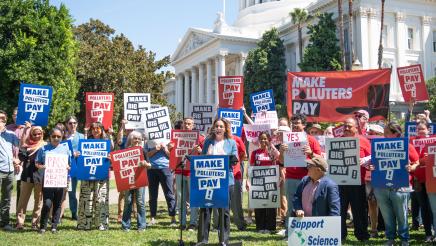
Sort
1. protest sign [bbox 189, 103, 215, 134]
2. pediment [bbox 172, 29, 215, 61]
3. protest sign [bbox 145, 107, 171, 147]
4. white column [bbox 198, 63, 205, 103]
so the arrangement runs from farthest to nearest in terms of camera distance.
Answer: white column [bbox 198, 63, 205, 103], pediment [bbox 172, 29, 215, 61], protest sign [bbox 189, 103, 215, 134], protest sign [bbox 145, 107, 171, 147]

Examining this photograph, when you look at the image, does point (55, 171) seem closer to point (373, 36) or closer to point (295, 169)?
point (295, 169)

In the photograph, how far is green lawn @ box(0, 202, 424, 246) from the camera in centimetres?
819

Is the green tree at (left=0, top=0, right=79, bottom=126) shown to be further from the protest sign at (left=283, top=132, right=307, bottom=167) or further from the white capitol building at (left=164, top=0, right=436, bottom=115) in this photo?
the white capitol building at (left=164, top=0, right=436, bottom=115)

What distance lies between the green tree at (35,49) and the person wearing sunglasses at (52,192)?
13.1 metres

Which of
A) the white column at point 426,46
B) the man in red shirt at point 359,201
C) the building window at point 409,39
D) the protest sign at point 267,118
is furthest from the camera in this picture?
the building window at point 409,39

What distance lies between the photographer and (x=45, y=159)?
9188 millimetres

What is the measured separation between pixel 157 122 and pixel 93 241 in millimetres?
2853

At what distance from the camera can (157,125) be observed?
1016 centimetres

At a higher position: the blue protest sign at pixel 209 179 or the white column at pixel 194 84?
A: the white column at pixel 194 84

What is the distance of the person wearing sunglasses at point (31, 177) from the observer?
9.61 meters

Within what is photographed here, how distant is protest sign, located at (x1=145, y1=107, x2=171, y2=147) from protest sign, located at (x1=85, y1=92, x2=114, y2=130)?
6.08 ft

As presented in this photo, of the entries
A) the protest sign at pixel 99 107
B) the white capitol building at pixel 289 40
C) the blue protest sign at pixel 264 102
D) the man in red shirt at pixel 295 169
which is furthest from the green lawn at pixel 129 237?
the white capitol building at pixel 289 40

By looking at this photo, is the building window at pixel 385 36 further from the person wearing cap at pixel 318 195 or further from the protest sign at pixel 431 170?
the person wearing cap at pixel 318 195

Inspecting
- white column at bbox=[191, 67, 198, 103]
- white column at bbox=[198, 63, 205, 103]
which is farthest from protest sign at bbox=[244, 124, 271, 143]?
white column at bbox=[191, 67, 198, 103]
